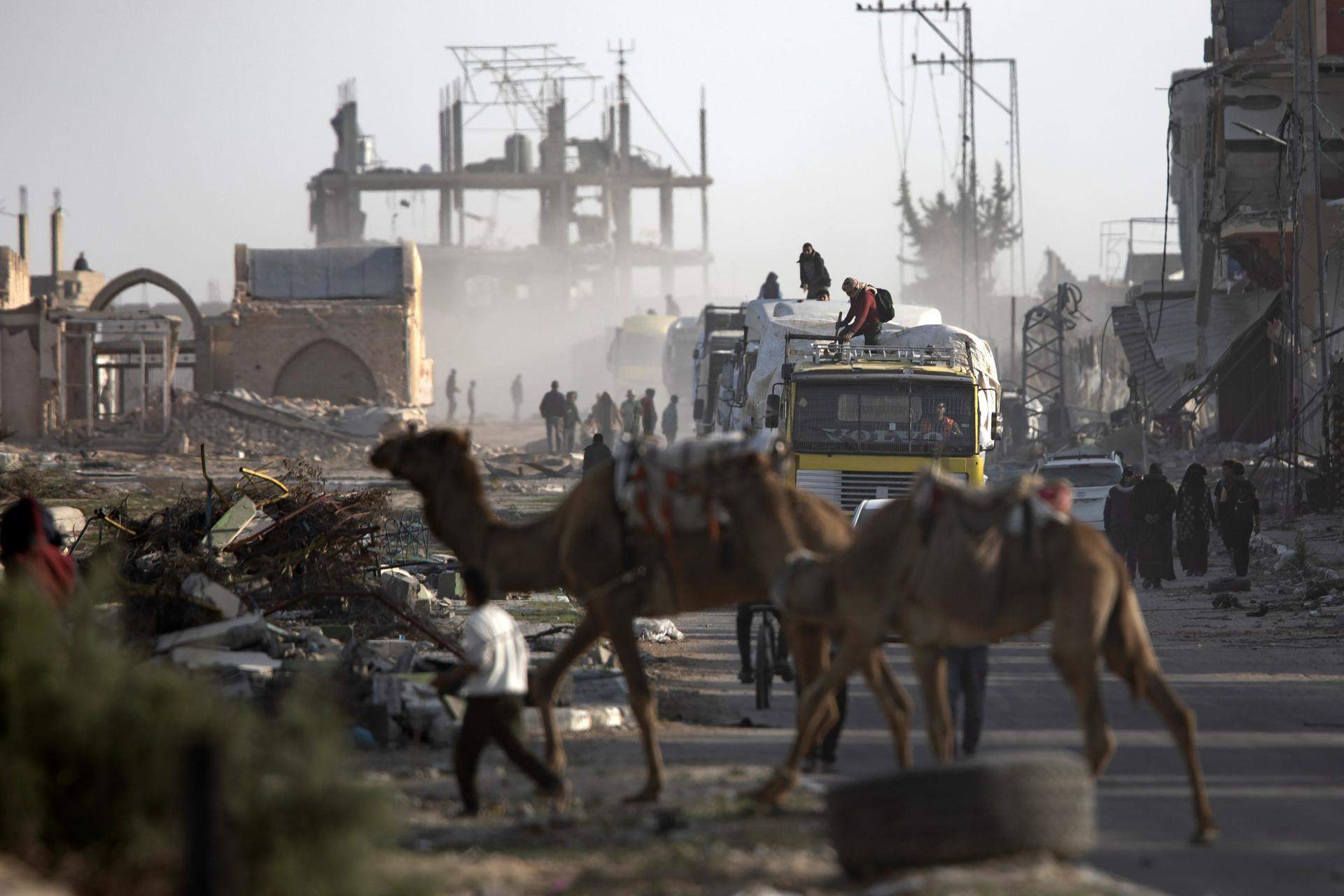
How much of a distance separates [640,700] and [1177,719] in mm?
2796

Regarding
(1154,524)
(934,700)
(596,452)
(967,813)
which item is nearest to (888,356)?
(1154,524)

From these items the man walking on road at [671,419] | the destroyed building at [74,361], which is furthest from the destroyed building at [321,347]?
the man walking on road at [671,419]

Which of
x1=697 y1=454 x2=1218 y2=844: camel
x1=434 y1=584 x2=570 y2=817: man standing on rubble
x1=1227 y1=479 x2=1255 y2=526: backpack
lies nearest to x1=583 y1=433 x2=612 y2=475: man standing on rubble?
x1=1227 y1=479 x2=1255 y2=526: backpack

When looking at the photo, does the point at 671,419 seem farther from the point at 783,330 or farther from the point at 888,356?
the point at 888,356

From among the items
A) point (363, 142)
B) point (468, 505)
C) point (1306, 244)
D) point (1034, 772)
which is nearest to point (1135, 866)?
point (1034, 772)

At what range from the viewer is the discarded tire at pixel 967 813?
22.2 feet

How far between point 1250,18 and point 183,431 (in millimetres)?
31047

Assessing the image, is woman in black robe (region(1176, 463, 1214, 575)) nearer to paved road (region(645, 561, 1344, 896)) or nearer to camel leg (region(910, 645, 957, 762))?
paved road (region(645, 561, 1344, 896))

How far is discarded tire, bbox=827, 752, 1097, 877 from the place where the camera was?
676cm

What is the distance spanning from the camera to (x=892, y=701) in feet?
28.5

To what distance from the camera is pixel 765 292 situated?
31.5m

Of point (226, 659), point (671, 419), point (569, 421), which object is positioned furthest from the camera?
point (671, 419)

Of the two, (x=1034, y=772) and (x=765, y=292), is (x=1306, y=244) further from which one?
(x=1034, y=772)

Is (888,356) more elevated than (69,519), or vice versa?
(888,356)
